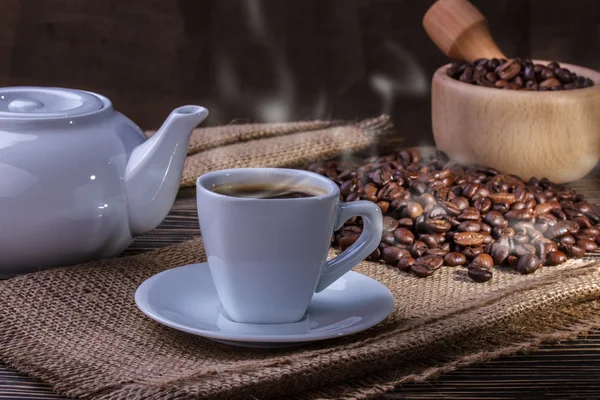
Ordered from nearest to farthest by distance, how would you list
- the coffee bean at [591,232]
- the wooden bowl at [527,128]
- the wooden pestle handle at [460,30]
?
the coffee bean at [591,232] → the wooden bowl at [527,128] → the wooden pestle handle at [460,30]

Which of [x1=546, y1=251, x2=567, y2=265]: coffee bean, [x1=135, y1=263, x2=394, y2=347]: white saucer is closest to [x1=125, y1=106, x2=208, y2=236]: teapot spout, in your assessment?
[x1=135, y1=263, x2=394, y2=347]: white saucer

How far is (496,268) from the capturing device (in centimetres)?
116

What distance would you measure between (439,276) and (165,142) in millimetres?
359

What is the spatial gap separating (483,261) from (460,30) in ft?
2.20

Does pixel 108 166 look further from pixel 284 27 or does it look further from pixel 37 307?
pixel 284 27

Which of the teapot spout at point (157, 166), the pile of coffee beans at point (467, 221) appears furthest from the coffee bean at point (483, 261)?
the teapot spout at point (157, 166)

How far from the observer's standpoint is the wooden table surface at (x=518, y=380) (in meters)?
0.81

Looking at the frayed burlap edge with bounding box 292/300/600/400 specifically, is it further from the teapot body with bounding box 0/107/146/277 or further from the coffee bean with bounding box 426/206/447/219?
the teapot body with bounding box 0/107/146/277

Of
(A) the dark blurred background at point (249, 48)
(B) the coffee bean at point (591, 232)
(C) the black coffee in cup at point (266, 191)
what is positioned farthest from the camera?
(A) the dark blurred background at point (249, 48)

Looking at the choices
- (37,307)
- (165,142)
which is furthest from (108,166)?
(37,307)

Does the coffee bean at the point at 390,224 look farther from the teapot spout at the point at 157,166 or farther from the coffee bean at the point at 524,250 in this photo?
the teapot spout at the point at 157,166

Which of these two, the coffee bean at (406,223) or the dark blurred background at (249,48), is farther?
the dark blurred background at (249,48)

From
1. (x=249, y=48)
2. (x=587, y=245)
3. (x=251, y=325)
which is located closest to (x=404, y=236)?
(x=587, y=245)

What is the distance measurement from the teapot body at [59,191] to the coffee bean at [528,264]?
0.47m
